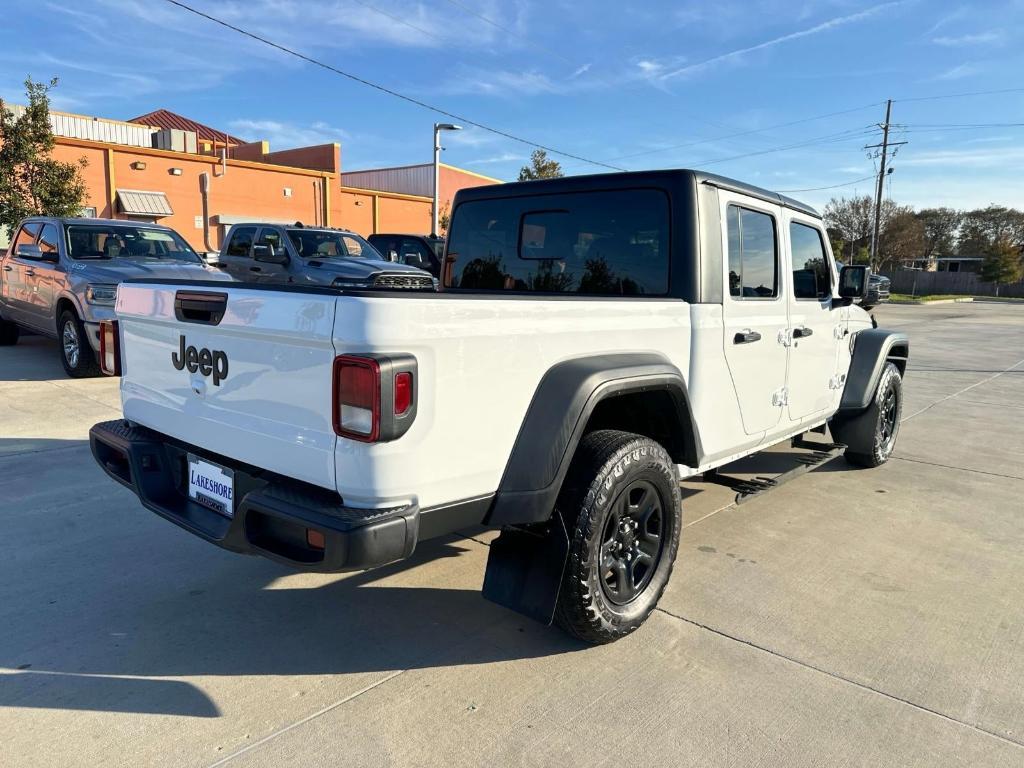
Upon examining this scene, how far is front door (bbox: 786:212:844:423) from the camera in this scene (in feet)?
14.2

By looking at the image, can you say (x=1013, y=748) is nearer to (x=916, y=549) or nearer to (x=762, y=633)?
(x=762, y=633)

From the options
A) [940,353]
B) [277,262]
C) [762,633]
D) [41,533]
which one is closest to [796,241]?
[762,633]

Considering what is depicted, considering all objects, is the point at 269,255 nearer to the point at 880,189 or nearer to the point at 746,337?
the point at 746,337

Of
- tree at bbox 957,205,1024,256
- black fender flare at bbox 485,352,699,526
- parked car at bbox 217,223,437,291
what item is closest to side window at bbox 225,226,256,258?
parked car at bbox 217,223,437,291

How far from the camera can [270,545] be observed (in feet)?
8.01

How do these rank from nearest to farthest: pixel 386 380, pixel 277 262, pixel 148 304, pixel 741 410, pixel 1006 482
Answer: pixel 386 380, pixel 148 304, pixel 741 410, pixel 1006 482, pixel 277 262

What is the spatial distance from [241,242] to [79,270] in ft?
14.5

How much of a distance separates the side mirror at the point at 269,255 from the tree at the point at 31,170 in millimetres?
6982

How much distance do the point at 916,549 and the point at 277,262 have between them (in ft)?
32.5

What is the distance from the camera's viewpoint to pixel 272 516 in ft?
7.65

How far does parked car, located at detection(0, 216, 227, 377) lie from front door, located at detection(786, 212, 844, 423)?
6005mm

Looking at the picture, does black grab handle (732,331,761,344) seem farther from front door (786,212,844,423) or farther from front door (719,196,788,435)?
front door (786,212,844,423)

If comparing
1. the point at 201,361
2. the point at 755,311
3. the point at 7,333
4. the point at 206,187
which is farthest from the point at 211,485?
the point at 206,187

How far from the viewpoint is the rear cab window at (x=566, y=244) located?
11.6 feet
